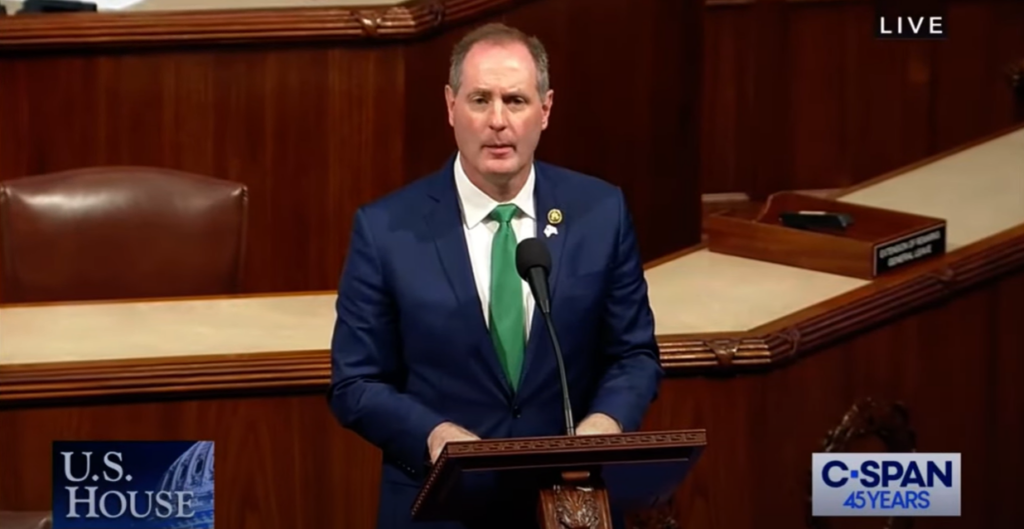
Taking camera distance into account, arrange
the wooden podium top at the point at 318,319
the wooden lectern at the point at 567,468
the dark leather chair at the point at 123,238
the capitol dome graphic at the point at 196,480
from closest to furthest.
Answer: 1. the wooden lectern at the point at 567,468
2. the capitol dome graphic at the point at 196,480
3. the wooden podium top at the point at 318,319
4. the dark leather chair at the point at 123,238

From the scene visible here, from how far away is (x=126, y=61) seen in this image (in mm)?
4922

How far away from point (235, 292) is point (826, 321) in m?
1.23

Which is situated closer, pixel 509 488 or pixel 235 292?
pixel 509 488

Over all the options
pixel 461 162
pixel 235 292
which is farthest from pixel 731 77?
pixel 461 162

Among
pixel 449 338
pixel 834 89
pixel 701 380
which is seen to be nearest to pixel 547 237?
pixel 449 338

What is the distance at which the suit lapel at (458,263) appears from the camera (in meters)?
2.69

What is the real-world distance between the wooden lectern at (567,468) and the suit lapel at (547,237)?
0.28 metres

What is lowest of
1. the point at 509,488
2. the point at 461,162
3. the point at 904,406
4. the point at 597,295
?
the point at 904,406

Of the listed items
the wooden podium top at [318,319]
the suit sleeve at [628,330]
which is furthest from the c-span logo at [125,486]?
the suit sleeve at [628,330]

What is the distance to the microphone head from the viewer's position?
2.54m

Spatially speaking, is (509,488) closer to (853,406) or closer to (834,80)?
(853,406)

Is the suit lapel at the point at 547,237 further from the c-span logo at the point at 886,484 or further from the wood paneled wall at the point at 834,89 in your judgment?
the wood paneled wall at the point at 834,89

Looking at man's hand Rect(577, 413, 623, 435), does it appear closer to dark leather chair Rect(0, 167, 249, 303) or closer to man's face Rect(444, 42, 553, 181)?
man's face Rect(444, 42, 553, 181)

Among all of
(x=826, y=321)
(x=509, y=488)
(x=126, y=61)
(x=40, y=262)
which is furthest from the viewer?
(x=126, y=61)
